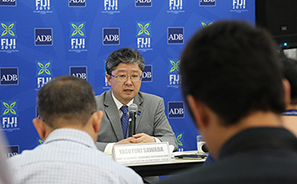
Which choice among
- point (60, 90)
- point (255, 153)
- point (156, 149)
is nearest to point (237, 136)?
point (255, 153)

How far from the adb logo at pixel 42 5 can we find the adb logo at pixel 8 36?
361mm

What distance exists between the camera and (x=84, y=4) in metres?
4.07

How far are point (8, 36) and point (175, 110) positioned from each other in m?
2.28

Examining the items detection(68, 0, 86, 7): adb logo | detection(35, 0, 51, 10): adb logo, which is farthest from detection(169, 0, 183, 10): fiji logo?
detection(35, 0, 51, 10): adb logo

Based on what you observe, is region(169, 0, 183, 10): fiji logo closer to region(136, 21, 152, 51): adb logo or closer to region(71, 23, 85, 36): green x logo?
region(136, 21, 152, 51): adb logo

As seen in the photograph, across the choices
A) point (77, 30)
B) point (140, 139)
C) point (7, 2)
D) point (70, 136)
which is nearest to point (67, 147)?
point (70, 136)

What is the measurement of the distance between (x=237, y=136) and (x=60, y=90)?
0.84 m

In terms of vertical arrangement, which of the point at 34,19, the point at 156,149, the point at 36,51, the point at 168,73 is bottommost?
the point at 156,149

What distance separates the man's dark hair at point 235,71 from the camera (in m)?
0.53

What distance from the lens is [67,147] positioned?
3.51ft

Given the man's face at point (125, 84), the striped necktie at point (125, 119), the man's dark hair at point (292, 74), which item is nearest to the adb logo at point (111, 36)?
the man's face at point (125, 84)

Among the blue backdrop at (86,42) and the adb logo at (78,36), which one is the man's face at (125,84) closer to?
the blue backdrop at (86,42)

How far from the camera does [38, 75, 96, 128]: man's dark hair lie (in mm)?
1184

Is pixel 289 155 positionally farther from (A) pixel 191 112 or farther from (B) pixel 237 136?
(A) pixel 191 112
